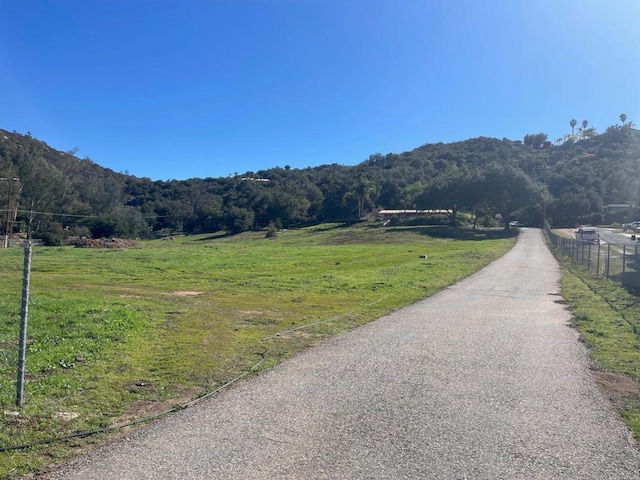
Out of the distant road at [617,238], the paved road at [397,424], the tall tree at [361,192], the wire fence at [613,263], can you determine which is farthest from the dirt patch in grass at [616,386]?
the tall tree at [361,192]

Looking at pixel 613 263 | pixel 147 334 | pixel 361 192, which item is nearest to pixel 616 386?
pixel 147 334

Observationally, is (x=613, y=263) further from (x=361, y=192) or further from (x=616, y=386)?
(x=361, y=192)

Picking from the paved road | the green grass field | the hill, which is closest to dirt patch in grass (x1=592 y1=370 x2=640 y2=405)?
the paved road

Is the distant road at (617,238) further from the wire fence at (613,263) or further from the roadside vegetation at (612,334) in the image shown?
the roadside vegetation at (612,334)

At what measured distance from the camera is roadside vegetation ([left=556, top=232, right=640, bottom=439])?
21.6ft

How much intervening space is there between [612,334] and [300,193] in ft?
378

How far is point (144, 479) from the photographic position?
4.05m

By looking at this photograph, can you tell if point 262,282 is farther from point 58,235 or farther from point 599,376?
point 58,235

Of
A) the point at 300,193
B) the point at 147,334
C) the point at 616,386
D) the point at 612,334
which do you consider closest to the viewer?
the point at 616,386

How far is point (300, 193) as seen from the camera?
12438 cm

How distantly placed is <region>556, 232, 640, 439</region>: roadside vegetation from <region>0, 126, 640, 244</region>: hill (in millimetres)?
47207

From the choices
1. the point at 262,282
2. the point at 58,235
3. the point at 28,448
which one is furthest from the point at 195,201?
the point at 28,448

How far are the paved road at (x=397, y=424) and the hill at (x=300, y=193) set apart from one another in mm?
49846

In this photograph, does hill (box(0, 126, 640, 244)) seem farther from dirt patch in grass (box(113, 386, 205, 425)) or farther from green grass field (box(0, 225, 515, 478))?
dirt patch in grass (box(113, 386, 205, 425))
